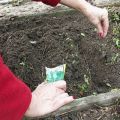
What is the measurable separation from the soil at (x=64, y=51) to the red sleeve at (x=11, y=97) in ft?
3.22

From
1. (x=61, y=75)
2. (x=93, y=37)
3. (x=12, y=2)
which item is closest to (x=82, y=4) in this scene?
(x=61, y=75)

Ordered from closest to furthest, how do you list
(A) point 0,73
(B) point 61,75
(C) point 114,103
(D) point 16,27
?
(A) point 0,73 → (B) point 61,75 → (C) point 114,103 → (D) point 16,27

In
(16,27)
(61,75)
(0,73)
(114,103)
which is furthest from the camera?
(16,27)

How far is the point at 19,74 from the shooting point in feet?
9.48

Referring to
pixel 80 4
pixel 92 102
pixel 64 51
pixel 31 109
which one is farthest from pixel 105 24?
pixel 31 109

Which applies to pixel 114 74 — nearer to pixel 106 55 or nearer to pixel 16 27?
pixel 106 55

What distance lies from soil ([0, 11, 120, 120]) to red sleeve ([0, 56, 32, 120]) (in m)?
0.98

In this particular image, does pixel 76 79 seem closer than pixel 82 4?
No

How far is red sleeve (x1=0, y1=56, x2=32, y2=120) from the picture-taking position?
1.67 metres

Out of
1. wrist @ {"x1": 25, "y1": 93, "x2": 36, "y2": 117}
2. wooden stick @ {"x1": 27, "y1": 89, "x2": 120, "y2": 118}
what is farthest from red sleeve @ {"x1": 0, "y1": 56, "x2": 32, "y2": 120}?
wooden stick @ {"x1": 27, "y1": 89, "x2": 120, "y2": 118}

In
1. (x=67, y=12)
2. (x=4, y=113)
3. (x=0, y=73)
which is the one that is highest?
(x=0, y=73)

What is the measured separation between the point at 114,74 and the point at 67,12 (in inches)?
29.6

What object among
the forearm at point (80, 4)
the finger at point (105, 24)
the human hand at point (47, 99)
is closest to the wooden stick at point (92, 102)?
the human hand at point (47, 99)

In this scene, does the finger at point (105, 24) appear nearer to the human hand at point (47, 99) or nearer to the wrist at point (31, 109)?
the human hand at point (47, 99)
